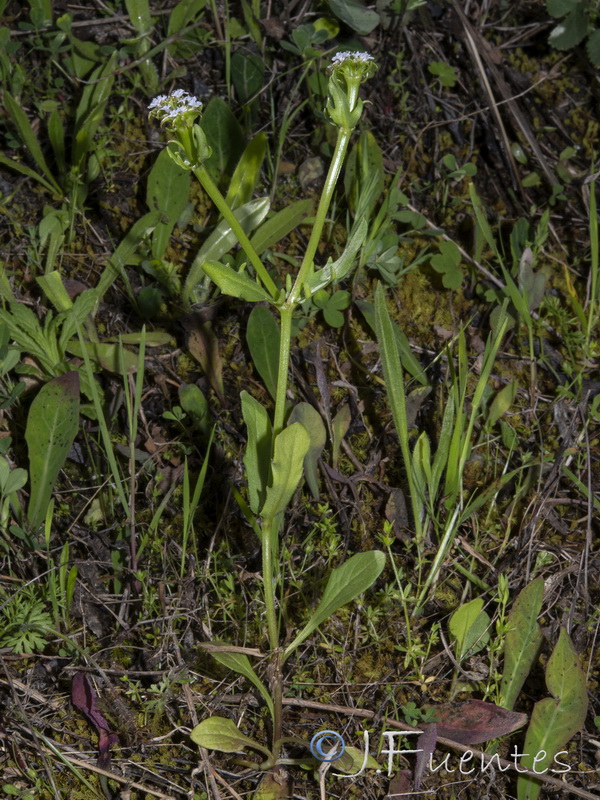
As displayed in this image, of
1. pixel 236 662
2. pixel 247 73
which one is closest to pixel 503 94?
pixel 247 73

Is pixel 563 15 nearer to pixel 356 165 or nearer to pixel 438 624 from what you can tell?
pixel 356 165

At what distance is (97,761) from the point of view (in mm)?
1527

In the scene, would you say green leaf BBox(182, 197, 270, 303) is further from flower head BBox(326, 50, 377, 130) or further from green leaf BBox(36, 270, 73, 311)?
flower head BBox(326, 50, 377, 130)

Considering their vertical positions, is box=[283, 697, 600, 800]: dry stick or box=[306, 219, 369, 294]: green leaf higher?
box=[306, 219, 369, 294]: green leaf

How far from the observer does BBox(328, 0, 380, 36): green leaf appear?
2.54m

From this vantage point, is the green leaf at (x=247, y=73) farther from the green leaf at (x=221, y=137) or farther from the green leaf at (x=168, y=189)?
the green leaf at (x=168, y=189)

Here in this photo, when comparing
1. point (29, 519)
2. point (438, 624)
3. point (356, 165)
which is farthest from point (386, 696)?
point (356, 165)

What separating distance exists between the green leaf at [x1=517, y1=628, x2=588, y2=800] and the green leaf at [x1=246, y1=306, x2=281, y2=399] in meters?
1.01

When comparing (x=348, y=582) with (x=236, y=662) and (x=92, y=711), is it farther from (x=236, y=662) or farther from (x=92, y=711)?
(x=92, y=711)

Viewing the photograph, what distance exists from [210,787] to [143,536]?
2.00 feet

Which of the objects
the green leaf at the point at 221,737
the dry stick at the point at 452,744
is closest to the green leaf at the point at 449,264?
the dry stick at the point at 452,744

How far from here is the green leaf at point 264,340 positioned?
2094mm

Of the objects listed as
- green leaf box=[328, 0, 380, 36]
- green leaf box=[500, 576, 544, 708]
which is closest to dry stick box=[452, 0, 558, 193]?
green leaf box=[328, 0, 380, 36]

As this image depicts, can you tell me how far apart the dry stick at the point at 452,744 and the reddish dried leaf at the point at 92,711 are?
38 cm
